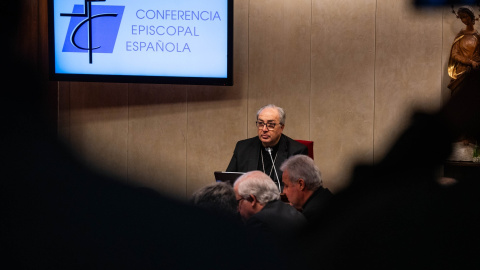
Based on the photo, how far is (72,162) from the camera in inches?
8.8

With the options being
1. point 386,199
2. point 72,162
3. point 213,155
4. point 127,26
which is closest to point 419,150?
point 386,199

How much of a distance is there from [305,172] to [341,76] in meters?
2.85

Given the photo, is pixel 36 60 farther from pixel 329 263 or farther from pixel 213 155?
pixel 213 155

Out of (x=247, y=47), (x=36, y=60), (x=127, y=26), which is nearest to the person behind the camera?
(x=36, y=60)

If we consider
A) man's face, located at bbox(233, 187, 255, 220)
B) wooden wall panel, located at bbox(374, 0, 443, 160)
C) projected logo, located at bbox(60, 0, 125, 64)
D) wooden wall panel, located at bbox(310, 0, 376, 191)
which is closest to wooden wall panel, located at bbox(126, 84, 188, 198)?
projected logo, located at bbox(60, 0, 125, 64)

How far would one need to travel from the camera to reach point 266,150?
4262mm

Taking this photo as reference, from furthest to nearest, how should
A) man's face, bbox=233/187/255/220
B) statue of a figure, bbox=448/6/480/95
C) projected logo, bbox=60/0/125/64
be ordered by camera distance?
projected logo, bbox=60/0/125/64 < statue of a figure, bbox=448/6/480/95 < man's face, bbox=233/187/255/220

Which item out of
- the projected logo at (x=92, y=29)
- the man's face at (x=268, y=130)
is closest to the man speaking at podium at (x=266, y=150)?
the man's face at (x=268, y=130)

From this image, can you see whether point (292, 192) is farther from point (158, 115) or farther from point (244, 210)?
point (158, 115)

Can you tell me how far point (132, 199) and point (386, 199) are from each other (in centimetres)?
10

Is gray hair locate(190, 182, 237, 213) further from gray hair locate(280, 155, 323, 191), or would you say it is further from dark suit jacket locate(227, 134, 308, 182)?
dark suit jacket locate(227, 134, 308, 182)

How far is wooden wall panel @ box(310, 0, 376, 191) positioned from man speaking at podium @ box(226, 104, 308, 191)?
5.04ft

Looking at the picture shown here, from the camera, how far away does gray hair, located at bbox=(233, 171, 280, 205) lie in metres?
2.58

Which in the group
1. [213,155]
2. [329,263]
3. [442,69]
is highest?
[442,69]
